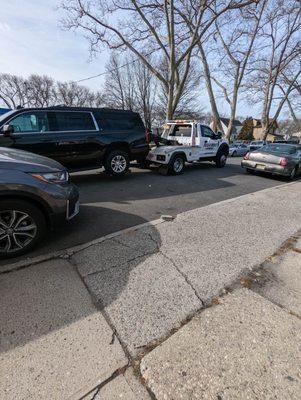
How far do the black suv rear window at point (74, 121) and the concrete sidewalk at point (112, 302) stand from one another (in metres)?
3.99

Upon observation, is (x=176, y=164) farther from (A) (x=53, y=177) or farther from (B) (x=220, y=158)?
(A) (x=53, y=177)

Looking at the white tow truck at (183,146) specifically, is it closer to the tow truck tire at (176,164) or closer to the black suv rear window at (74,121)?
the tow truck tire at (176,164)

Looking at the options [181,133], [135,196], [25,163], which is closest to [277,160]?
[181,133]

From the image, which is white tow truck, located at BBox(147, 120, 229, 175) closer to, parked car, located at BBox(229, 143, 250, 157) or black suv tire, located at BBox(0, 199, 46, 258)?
black suv tire, located at BBox(0, 199, 46, 258)

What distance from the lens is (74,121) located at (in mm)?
6812

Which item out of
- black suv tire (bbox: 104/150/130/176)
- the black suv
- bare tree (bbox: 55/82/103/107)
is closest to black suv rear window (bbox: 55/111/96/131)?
the black suv

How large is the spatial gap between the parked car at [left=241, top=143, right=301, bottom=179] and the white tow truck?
1599 mm

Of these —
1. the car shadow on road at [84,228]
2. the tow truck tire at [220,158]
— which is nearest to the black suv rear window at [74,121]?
the car shadow on road at [84,228]

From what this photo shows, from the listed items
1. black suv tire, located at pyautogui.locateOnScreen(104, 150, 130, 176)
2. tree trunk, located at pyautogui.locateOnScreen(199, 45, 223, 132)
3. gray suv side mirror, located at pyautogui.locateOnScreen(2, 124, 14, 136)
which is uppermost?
tree trunk, located at pyautogui.locateOnScreen(199, 45, 223, 132)

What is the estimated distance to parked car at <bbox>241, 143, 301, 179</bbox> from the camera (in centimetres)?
957

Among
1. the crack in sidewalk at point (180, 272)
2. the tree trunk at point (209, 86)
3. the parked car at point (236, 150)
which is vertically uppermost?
the tree trunk at point (209, 86)

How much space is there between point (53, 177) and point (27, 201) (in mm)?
499

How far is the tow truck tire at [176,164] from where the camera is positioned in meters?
9.09

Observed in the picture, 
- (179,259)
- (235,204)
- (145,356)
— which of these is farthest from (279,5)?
(145,356)
